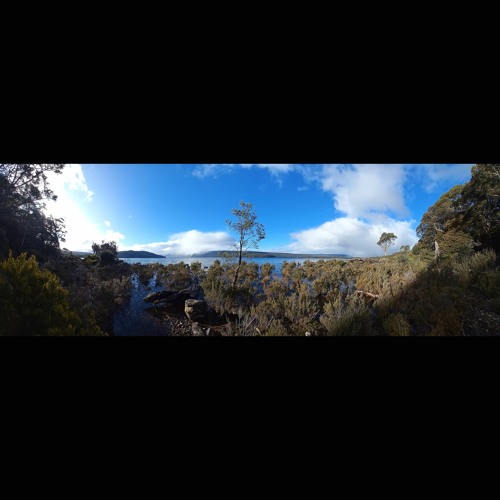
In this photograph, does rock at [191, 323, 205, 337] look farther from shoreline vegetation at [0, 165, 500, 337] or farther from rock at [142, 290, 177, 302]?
rock at [142, 290, 177, 302]

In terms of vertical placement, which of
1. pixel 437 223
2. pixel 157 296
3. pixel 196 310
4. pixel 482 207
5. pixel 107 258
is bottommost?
pixel 196 310

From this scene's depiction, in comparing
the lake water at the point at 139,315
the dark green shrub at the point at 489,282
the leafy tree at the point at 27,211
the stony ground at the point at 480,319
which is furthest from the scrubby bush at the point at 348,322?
the leafy tree at the point at 27,211

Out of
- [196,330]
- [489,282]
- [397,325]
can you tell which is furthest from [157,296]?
[489,282]

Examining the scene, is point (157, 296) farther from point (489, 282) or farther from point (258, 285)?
point (489, 282)

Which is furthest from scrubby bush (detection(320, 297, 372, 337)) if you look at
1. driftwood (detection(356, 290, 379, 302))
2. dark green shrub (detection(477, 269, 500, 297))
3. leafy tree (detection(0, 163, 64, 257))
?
leafy tree (detection(0, 163, 64, 257))

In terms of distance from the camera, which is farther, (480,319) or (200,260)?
(200,260)

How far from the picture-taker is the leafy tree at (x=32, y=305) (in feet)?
Result: 6.63

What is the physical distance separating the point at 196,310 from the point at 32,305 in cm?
201

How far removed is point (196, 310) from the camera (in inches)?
135

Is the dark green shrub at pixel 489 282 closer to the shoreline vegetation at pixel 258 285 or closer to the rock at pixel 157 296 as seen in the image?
the shoreline vegetation at pixel 258 285
